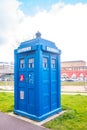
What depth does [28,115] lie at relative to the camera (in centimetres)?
568

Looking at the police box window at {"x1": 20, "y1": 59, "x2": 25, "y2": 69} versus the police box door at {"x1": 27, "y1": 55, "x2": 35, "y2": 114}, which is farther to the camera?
the police box window at {"x1": 20, "y1": 59, "x2": 25, "y2": 69}

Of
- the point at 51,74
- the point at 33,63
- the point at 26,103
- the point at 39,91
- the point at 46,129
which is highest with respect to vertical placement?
the point at 33,63

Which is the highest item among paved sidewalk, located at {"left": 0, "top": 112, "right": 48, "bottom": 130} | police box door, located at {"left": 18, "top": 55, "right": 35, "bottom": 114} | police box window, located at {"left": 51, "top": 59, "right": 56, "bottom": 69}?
police box window, located at {"left": 51, "top": 59, "right": 56, "bottom": 69}

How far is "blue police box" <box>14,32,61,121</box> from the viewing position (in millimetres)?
5406

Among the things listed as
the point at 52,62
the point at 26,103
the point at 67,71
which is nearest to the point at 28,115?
the point at 26,103

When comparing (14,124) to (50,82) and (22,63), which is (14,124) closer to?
(50,82)

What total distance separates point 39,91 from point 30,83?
1.83 feet

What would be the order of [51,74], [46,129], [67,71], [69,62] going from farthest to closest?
[69,62]
[67,71]
[51,74]
[46,129]

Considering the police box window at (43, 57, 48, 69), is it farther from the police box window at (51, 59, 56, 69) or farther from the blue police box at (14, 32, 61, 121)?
the police box window at (51, 59, 56, 69)

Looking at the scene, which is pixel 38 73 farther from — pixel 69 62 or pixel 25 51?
pixel 69 62

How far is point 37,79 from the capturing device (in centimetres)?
537

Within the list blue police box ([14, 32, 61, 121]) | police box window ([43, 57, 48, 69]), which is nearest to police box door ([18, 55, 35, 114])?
blue police box ([14, 32, 61, 121])

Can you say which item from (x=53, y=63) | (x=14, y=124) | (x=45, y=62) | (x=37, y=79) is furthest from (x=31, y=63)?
(x=14, y=124)

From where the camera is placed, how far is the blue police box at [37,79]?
5.41 metres
